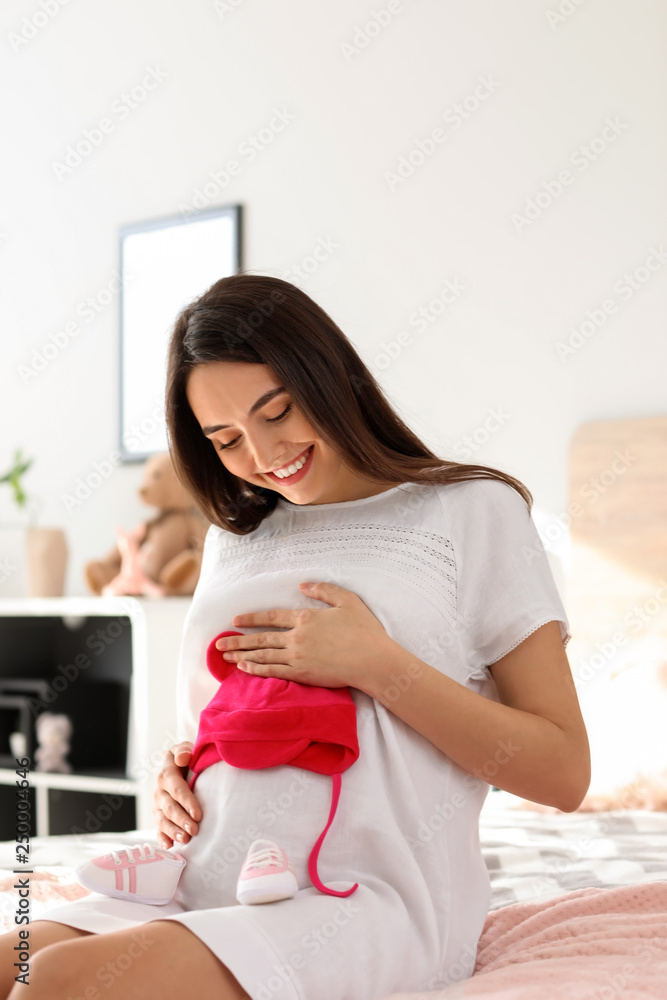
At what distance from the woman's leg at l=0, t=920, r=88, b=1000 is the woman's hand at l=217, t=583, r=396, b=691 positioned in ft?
1.01

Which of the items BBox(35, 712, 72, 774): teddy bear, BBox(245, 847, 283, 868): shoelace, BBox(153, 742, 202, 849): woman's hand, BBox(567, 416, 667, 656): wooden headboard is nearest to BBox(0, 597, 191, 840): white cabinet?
BBox(35, 712, 72, 774): teddy bear

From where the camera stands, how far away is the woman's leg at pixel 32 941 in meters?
0.87

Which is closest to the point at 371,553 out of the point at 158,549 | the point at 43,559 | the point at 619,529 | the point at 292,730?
the point at 292,730

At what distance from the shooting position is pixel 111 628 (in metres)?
3.02

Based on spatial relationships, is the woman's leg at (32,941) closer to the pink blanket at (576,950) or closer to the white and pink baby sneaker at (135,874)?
the white and pink baby sneaker at (135,874)

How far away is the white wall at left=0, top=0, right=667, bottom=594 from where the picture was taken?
8.05 feet

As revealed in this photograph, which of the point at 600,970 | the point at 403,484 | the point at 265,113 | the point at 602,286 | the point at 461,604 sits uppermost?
the point at 265,113

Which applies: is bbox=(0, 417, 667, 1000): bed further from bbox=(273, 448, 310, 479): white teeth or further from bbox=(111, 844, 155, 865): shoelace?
bbox=(273, 448, 310, 479): white teeth

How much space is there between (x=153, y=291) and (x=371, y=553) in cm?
218

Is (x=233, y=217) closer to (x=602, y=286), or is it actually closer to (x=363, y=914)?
(x=602, y=286)

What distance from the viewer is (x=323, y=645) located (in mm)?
1024

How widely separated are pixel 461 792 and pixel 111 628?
2.12m

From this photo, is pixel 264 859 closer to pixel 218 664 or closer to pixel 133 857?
pixel 133 857

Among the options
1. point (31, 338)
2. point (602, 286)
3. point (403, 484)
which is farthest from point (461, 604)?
point (31, 338)
